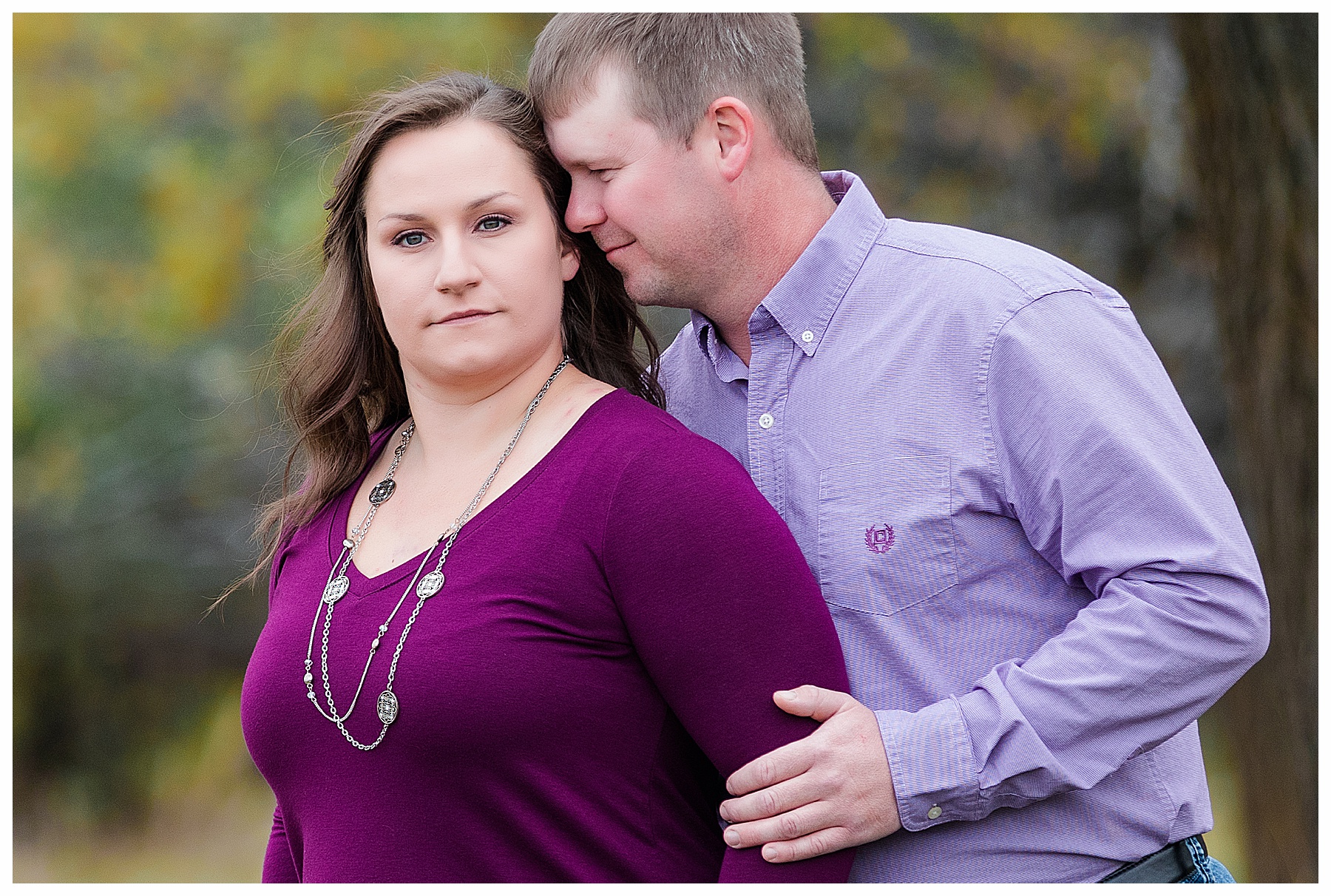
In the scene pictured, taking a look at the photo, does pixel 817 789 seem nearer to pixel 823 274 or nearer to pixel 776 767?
pixel 776 767

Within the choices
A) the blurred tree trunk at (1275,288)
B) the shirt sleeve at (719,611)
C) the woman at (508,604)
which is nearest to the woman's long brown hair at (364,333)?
the woman at (508,604)

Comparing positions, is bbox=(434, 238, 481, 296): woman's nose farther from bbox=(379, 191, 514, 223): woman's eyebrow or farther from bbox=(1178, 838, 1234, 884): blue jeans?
bbox=(1178, 838, 1234, 884): blue jeans

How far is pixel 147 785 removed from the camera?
21.7 ft

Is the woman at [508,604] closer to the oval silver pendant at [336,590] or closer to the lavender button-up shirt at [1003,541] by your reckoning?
the oval silver pendant at [336,590]

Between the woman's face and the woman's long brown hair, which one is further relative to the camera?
the woman's long brown hair

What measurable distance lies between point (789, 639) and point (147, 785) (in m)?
6.03

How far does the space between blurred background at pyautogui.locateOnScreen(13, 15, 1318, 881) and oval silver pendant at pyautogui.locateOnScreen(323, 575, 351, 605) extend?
10.9 ft

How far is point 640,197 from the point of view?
6.36 feet

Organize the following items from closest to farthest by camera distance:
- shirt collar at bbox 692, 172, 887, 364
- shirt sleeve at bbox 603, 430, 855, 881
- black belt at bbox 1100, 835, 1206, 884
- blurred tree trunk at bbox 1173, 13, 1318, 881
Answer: shirt sleeve at bbox 603, 430, 855, 881 < black belt at bbox 1100, 835, 1206, 884 < shirt collar at bbox 692, 172, 887, 364 < blurred tree trunk at bbox 1173, 13, 1318, 881

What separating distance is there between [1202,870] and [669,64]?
1446mm

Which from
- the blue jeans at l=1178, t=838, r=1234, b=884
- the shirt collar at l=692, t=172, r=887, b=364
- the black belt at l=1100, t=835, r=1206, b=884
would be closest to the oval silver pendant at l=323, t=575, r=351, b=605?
the shirt collar at l=692, t=172, r=887, b=364

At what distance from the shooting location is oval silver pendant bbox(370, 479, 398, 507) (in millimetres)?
1948

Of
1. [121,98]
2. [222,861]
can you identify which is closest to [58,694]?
[222,861]
